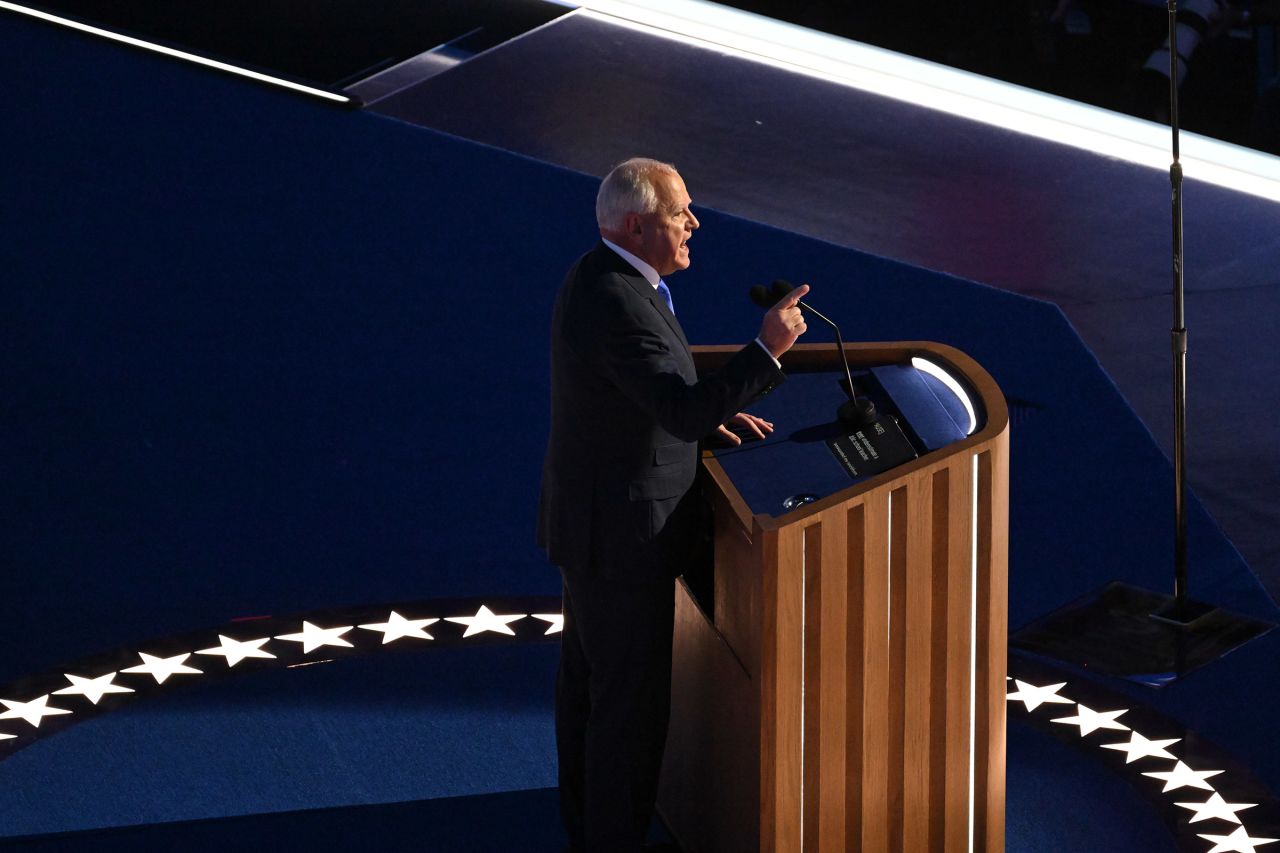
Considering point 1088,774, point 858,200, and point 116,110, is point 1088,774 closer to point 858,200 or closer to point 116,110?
point 858,200

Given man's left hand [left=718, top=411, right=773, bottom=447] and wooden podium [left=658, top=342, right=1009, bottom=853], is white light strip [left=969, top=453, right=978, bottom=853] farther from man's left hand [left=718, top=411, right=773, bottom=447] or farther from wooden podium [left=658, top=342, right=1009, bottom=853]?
man's left hand [left=718, top=411, right=773, bottom=447]

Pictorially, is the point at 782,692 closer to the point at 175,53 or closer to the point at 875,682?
the point at 875,682

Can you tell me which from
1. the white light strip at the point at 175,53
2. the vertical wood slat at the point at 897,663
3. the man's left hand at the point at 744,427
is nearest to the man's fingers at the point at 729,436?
the man's left hand at the point at 744,427

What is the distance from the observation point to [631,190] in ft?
9.72

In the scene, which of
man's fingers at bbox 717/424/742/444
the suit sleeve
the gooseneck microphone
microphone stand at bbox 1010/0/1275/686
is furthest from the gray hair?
microphone stand at bbox 1010/0/1275/686

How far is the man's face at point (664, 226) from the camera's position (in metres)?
2.97

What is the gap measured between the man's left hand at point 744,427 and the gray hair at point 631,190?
1.36ft

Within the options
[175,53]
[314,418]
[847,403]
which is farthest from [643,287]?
[175,53]

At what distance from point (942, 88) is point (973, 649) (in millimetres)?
6048

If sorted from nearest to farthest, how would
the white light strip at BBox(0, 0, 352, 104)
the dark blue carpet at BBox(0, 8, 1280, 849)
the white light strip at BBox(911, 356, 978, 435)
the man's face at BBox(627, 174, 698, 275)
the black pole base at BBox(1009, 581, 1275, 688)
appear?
1. the man's face at BBox(627, 174, 698, 275)
2. the white light strip at BBox(911, 356, 978, 435)
3. the dark blue carpet at BBox(0, 8, 1280, 849)
4. the black pole base at BBox(1009, 581, 1275, 688)
5. the white light strip at BBox(0, 0, 352, 104)

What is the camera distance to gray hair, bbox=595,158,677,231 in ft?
9.71

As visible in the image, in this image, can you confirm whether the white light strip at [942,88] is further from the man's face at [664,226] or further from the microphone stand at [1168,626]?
the man's face at [664,226]

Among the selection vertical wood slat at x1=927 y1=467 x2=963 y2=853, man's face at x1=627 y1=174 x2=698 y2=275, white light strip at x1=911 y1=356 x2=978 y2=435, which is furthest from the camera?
white light strip at x1=911 y1=356 x2=978 y2=435

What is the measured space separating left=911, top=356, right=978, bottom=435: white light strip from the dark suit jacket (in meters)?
0.49
